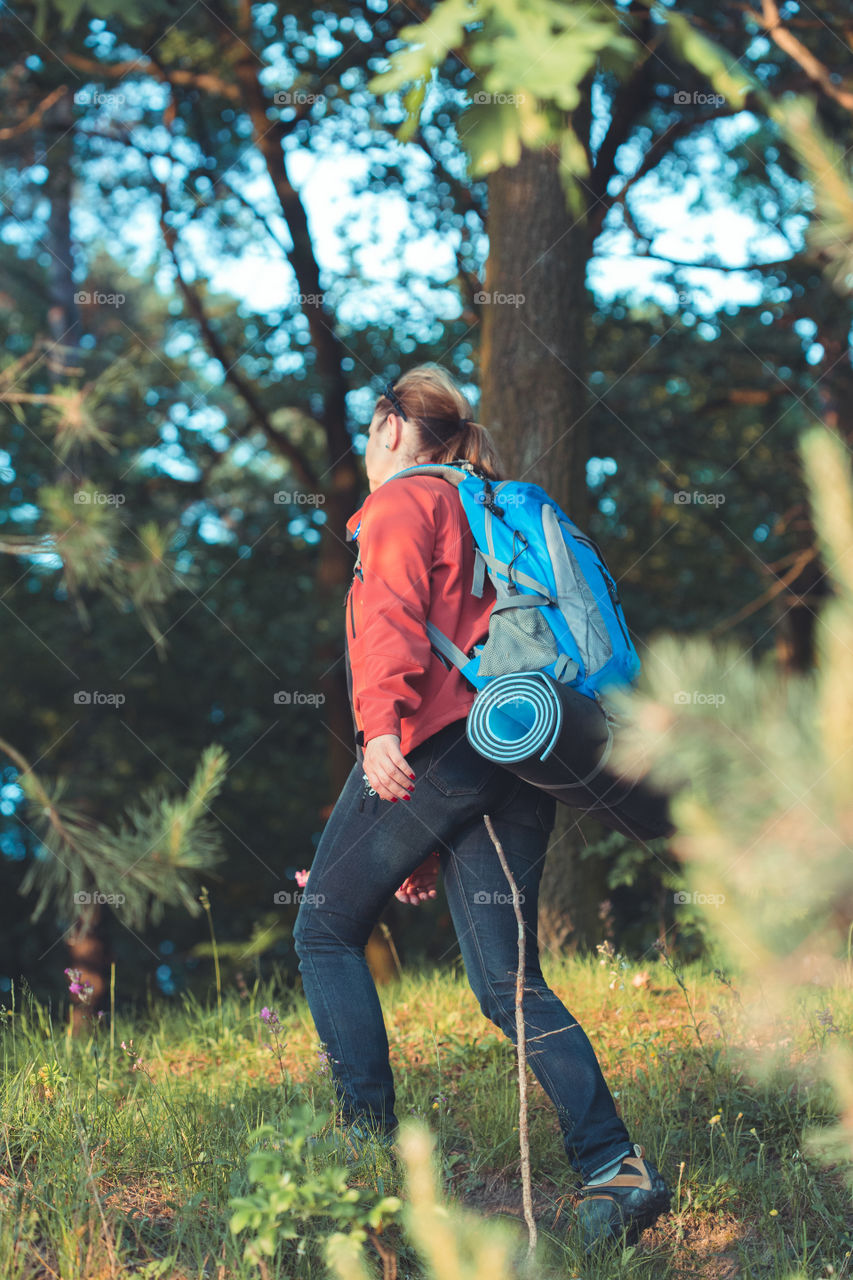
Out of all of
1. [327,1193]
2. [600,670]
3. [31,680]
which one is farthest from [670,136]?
[31,680]

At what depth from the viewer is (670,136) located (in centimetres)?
682

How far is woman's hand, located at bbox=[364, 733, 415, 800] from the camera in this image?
210 centimetres

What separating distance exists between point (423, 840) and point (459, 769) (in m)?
0.16

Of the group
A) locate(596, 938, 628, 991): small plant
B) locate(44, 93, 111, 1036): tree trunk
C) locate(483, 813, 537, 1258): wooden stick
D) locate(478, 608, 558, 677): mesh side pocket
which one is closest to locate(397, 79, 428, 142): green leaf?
locate(478, 608, 558, 677): mesh side pocket

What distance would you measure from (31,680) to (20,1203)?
9533 mm

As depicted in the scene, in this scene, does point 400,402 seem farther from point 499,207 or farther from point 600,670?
point 499,207

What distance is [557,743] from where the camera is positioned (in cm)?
202

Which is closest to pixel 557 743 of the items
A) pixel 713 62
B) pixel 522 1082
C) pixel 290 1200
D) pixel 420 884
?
pixel 522 1082

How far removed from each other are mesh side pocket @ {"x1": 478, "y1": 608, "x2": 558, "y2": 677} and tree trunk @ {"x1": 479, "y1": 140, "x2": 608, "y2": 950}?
2.08m

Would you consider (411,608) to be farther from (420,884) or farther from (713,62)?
(713,62)

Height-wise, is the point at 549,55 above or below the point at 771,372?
below

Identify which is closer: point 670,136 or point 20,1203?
point 20,1203

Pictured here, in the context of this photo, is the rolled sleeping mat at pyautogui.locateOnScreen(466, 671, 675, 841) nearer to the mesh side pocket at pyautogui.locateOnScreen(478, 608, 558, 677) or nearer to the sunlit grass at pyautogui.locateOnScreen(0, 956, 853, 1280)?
the mesh side pocket at pyautogui.locateOnScreen(478, 608, 558, 677)

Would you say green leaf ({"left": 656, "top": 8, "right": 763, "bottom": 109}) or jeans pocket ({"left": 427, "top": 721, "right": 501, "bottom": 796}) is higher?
green leaf ({"left": 656, "top": 8, "right": 763, "bottom": 109})
